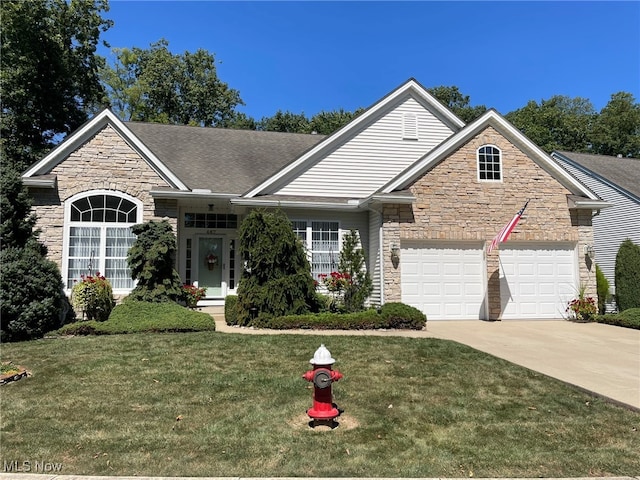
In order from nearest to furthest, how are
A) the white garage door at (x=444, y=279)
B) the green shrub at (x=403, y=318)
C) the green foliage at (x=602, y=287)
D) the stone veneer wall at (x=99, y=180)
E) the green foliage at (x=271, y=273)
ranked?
the green shrub at (x=403, y=318), the green foliage at (x=271, y=273), the stone veneer wall at (x=99, y=180), the white garage door at (x=444, y=279), the green foliage at (x=602, y=287)

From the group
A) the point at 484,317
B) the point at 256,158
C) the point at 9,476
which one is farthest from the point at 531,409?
the point at 256,158

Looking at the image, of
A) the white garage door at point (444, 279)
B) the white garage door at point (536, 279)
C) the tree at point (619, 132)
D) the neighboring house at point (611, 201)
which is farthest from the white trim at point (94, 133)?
the tree at point (619, 132)

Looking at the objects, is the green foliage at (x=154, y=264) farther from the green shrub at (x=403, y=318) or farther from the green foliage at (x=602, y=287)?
the green foliage at (x=602, y=287)

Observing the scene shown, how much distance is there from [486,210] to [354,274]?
4.31 meters

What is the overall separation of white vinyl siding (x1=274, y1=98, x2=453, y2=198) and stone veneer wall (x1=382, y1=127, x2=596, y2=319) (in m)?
2.37

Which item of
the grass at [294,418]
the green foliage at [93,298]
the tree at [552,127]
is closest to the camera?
the grass at [294,418]

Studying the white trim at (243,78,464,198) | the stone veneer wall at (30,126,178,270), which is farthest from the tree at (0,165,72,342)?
the white trim at (243,78,464,198)

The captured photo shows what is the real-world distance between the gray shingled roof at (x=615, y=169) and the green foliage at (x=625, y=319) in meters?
8.11

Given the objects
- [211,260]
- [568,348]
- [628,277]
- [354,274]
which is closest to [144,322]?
[211,260]

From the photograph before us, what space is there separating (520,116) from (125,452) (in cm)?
4548

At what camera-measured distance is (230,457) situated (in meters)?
4.06

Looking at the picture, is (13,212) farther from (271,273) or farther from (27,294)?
(271,273)

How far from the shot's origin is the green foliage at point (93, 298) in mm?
10570

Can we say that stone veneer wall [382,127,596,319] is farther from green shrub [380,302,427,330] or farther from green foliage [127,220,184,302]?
green foliage [127,220,184,302]
